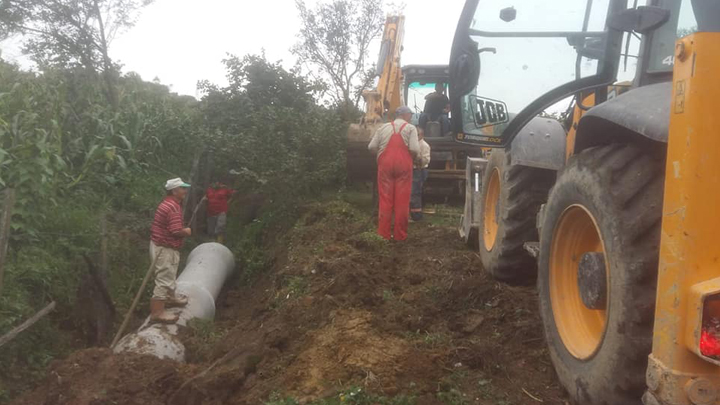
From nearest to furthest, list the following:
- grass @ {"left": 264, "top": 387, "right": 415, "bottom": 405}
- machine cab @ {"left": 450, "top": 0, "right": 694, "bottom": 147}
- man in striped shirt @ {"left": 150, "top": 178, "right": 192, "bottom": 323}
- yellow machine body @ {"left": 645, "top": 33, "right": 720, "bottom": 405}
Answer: yellow machine body @ {"left": 645, "top": 33, "right": 720, "bottom": 405}
grass @ {"left": 264, "top": 387, "right": 415, "bottom": 405}
machine cab @ {"left": 450, "top": 0, "right": 694, "bottom": 147}
man in striped shirt @ {"left": 150, "top": 178, "right": 192, "bottom": 323}

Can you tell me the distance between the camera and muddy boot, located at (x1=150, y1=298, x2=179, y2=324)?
6766 mm

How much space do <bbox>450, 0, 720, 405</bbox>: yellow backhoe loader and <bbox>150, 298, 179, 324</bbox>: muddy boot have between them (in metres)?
3.17

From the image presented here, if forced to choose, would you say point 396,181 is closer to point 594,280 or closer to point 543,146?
point 543,146

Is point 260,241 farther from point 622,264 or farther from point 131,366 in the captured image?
point 622,264

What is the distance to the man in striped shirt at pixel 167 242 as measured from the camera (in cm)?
698

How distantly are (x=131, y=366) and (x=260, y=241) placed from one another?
17.6 ft

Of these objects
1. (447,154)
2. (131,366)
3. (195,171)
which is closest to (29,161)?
(131,366)

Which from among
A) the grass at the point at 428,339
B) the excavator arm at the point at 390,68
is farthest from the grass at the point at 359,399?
the excavator arm at the point at 390,68

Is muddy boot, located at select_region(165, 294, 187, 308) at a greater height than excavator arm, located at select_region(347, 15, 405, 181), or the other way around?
excavator arm, located at select_region(347, 15, 405, 181)

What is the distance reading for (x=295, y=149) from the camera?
36.7ft

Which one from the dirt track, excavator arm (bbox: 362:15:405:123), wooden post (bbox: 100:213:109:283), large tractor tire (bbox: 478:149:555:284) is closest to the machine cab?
large tractor tire (bbox: 478:149:555:284)

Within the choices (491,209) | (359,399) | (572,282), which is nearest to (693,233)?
(572,282)

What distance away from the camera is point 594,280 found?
307 cm

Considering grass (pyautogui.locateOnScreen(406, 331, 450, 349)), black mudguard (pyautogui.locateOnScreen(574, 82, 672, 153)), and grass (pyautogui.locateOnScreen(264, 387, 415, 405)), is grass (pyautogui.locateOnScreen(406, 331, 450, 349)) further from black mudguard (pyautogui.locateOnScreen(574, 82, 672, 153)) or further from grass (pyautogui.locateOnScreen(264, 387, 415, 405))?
black mudguard (pyautogui.locateOnScreen(574, 82, 672, 153))
